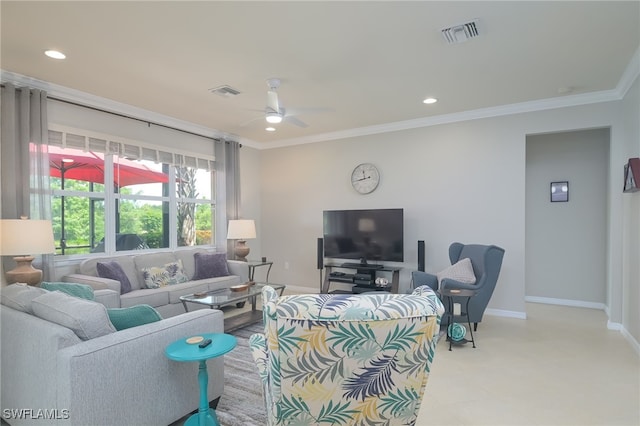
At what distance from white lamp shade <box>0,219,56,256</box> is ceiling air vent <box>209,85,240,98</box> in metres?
2.07

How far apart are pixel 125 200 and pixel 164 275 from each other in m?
1.16

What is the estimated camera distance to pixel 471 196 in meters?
4.68

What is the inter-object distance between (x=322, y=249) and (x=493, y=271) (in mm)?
2554

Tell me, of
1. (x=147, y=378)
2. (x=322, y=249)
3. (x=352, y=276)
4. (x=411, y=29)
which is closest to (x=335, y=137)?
(x=322, y=249)

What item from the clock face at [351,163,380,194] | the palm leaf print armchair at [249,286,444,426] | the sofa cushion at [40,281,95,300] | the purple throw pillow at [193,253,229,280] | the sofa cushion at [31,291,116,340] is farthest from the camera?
the clock face at [351,163,380,194]

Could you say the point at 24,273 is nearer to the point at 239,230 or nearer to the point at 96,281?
the point at 96,281

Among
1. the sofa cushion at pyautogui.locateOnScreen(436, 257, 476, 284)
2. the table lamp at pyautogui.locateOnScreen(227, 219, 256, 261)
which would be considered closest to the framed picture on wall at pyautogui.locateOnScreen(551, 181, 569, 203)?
the sofa cushion at pyautogui.locateOnScreen(436, 257, 476, 284)

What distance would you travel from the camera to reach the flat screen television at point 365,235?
4.92 metres

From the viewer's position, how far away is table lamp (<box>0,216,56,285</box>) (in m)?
2.82

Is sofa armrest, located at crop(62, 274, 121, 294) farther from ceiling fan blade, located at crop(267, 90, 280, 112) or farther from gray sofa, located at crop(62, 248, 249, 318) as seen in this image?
ceiling fan blade, located at crop(267, 90, 280, 112)

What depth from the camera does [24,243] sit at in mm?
2861

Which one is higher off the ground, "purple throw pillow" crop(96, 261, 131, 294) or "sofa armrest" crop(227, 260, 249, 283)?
"purple throw pillow" crop(96, 261, 131, 294)

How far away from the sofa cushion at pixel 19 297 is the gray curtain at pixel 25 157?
1.50 metres

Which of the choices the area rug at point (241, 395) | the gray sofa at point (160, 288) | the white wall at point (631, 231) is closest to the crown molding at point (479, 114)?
the white wall at point (631, 231)
